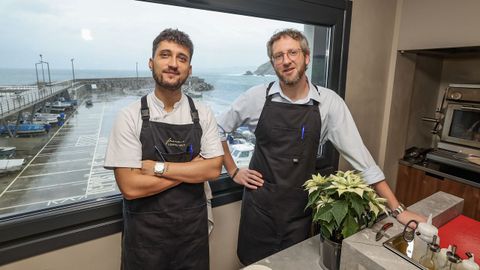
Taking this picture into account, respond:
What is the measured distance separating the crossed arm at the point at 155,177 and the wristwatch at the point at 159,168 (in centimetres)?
1

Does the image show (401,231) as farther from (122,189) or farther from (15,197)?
(15,197)

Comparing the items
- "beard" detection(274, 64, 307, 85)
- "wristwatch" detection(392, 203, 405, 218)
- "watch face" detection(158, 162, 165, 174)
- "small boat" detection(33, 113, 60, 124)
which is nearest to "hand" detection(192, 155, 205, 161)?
"watch face" detection(158, 162, 165, 174)

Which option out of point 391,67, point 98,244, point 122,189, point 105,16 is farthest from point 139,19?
point 391,67

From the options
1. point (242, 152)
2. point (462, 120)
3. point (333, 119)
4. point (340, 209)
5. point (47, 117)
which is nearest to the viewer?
point (340, 209)

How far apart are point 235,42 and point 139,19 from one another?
1.91ft

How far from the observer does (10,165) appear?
4.01 ft

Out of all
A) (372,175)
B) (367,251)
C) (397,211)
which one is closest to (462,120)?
(372,175)

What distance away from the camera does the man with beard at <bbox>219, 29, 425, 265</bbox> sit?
1395 millimetres

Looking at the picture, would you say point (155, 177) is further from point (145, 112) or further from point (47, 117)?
point (47, 117)

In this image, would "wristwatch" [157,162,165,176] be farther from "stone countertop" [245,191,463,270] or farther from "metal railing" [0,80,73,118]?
"metal railing" [0,80,73,118]

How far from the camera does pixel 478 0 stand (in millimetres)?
1782

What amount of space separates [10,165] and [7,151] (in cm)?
6

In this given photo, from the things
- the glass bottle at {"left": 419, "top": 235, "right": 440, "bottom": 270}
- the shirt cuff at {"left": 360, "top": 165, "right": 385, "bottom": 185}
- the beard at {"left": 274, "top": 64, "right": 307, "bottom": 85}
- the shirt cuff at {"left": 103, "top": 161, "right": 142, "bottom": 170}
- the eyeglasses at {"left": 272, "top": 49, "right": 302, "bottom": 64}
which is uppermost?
the eyeglasses at {"left": 272, "top": 49, "right": 302, "bottom": 64}

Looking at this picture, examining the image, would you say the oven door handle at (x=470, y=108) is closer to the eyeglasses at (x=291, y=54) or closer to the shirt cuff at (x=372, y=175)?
the shirt cuff at (x=372, y=175)
